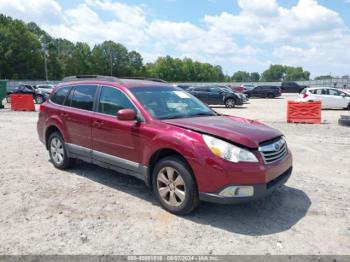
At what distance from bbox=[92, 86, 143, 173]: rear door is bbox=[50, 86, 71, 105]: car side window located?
49.2 inches

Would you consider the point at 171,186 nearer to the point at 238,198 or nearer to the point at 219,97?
the point at 238,198

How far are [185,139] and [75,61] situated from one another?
331ft

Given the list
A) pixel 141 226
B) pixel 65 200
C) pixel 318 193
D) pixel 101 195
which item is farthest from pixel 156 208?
pixel 318 193

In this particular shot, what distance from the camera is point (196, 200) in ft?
14.2

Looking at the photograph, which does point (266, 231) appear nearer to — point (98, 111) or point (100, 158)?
point (100, 158)

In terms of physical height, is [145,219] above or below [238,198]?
below

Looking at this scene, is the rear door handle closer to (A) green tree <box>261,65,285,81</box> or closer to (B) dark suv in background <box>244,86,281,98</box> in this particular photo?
(B) dark suv in background <box>244,86,281,98</box>

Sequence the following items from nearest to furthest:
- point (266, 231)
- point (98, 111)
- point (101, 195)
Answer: point (266, 231), point (101, 195), point (98, 111)

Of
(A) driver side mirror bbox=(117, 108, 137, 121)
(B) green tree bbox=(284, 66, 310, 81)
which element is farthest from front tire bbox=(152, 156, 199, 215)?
(B) green tree bbox=(284, 66, 310, 81)

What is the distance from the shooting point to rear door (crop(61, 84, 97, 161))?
5809 millimetres

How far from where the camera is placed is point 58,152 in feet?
21.9

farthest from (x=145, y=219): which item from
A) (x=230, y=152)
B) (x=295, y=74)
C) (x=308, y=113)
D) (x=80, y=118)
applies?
(x=295, y=74)

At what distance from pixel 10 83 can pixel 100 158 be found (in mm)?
46348

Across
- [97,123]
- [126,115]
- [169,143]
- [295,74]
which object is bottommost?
[169,143]
